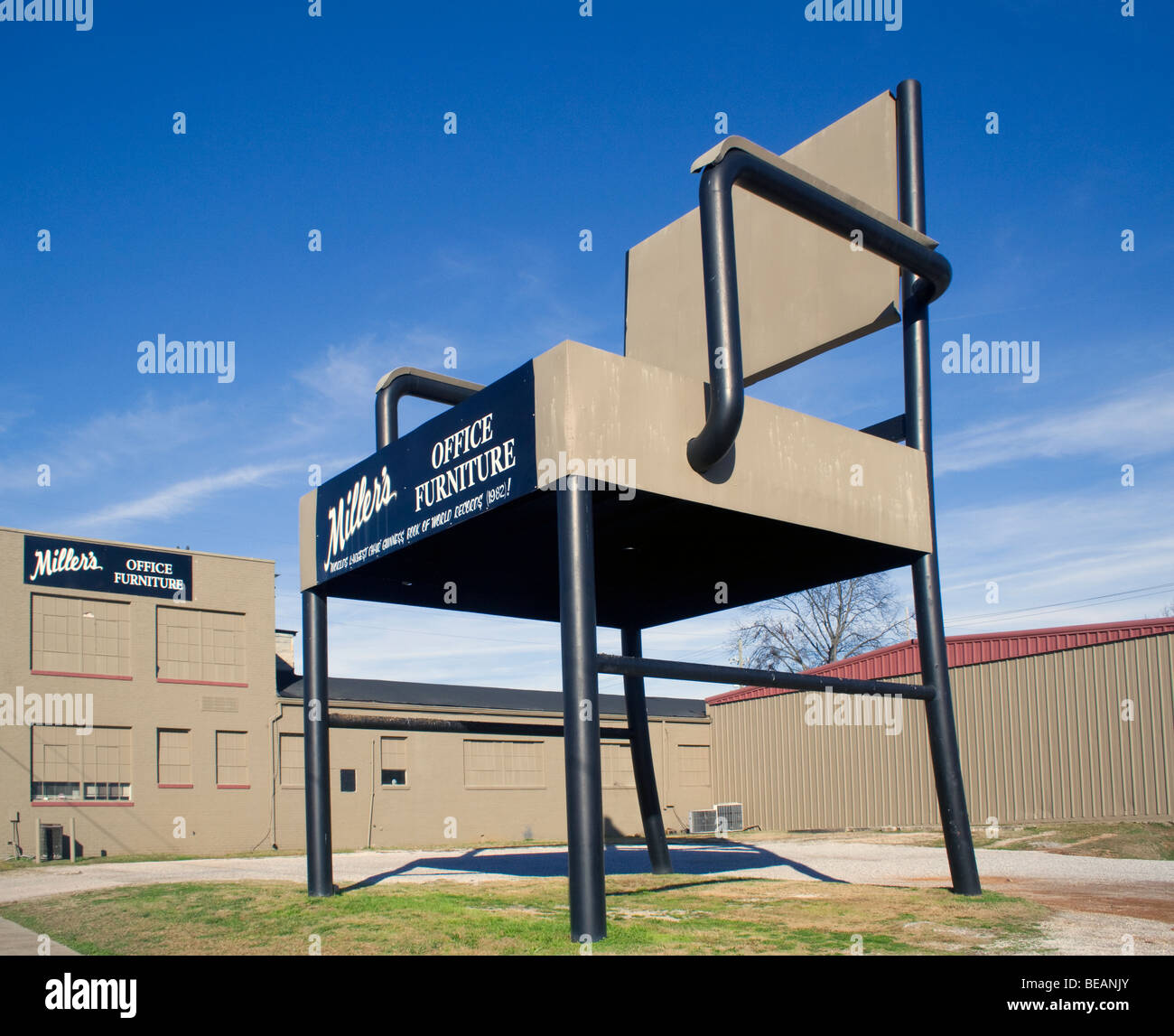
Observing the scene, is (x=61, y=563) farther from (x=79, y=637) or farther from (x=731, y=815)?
(x=731, y=815)

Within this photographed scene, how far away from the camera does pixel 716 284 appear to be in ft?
25.5

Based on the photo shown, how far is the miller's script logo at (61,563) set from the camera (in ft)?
102

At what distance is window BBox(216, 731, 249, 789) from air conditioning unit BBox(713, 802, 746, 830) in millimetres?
15582

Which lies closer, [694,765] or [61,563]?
[61,563]

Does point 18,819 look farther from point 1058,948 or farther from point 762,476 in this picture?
point 1058,948

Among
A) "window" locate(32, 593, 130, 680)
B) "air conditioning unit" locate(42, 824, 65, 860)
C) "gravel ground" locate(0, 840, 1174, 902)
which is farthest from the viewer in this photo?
"window" locate(32, 593, 130, 680)

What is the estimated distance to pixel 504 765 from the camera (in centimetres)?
3741

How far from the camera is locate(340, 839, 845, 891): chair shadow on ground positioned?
12883 millimetres

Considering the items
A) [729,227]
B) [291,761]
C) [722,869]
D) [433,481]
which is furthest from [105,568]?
[729,227]

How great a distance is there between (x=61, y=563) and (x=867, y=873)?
27360 millimetres

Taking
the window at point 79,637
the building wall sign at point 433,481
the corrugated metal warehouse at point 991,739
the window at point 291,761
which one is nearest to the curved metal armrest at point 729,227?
the building wall sign at point 433,481

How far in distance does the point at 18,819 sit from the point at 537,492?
27.5 meters

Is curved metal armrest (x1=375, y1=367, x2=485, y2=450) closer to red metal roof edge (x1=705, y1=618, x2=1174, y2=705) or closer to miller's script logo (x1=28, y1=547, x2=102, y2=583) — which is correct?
red metal roof edge (x1=705, y1=618, x2=1174, y2=705)
